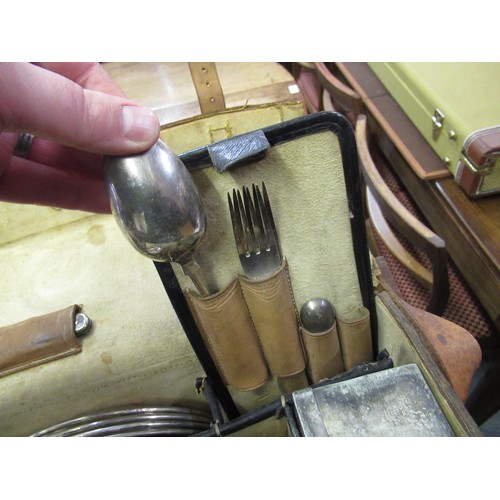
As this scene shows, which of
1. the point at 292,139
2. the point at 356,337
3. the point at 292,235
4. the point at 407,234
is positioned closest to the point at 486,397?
the point at 407,234

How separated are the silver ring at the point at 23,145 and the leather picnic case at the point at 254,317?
0.96 feet

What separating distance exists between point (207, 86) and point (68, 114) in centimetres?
58

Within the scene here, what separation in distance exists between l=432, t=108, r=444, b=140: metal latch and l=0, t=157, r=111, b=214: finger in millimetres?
817

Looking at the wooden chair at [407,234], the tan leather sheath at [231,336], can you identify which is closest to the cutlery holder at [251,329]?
the tan leather sheath at [231,336]

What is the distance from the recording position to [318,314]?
2.01ft

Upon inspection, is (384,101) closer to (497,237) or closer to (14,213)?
(497,237)

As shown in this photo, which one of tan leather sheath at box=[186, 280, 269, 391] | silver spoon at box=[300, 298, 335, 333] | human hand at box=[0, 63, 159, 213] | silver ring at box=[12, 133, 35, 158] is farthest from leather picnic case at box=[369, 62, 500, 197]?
silver ring at box=[12, 133, 35, 158]

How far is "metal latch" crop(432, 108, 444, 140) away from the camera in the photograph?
963mm

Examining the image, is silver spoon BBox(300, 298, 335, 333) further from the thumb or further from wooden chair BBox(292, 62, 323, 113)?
wooden chair BBox(292, 62, 323, 113)

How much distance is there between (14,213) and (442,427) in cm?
116

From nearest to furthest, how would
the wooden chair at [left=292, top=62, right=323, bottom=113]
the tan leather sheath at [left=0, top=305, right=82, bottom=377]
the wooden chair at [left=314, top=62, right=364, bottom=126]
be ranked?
the tan leather sheath at [left=0, top=305, right=82, bottom=377] → the wooden chair at [left=314, top=62, right=364, bottom=126] → the wooden chair at [left=292, top=62, right=323, bottom=113]

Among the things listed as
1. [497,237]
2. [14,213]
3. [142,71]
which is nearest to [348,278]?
[497,237]

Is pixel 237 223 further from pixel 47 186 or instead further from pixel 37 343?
pixel 37 343

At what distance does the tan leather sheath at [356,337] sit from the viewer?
24.9 inches
